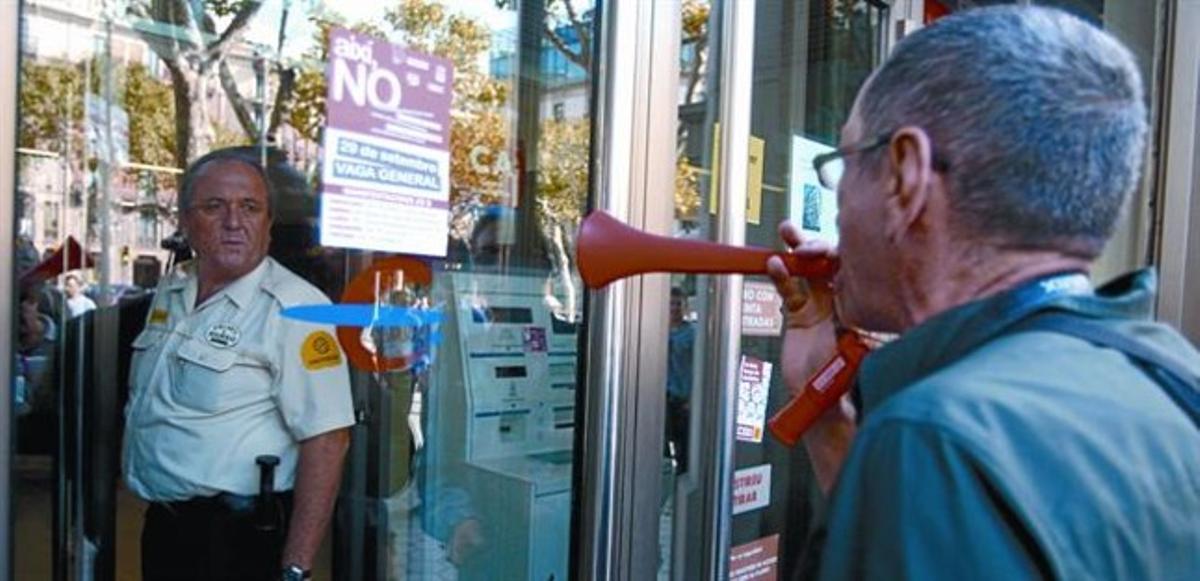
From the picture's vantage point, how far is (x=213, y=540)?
7.59 feet

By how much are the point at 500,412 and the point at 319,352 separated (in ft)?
1.42

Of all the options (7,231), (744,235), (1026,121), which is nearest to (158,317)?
(7,231)

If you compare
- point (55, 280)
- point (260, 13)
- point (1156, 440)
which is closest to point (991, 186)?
point (1156, 440)

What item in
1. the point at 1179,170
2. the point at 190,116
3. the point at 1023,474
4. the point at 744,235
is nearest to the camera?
the point at 1023,474

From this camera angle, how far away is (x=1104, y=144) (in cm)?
94

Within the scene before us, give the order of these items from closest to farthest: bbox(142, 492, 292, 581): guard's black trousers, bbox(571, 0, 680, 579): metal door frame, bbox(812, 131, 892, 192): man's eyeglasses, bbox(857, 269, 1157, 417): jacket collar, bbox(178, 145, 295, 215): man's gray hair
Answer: bbox(857, 269, 1157, 417): jacket collar < bbox(812, 131, 892, 192): man's eyeglasses < bbox(571, 0, 680, 579): metal door frame < bbox(142, 492, 292, 581): guard's black trousers < bbox(178, 145, 295, 215): man's gray hair

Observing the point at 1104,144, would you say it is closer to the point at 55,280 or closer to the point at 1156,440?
the point at 1156,440

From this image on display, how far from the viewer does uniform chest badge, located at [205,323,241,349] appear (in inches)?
90.0

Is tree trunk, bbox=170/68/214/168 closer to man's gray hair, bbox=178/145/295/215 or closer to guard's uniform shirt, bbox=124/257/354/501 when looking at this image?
man's gray hair, bbox=178/145/295/215

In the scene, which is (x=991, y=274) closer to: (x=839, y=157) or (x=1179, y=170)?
(x=839, y=157)

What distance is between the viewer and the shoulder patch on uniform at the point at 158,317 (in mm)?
2385

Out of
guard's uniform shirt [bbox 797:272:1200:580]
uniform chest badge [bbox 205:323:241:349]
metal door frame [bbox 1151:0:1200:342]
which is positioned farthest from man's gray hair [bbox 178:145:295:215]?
metal door frame [bbox 1151:0:1200:342]

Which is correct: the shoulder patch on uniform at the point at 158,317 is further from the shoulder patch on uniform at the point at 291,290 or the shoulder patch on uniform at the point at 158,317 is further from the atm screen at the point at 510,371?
the atm screen at the point at 510,371

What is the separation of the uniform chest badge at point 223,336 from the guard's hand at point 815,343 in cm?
134
